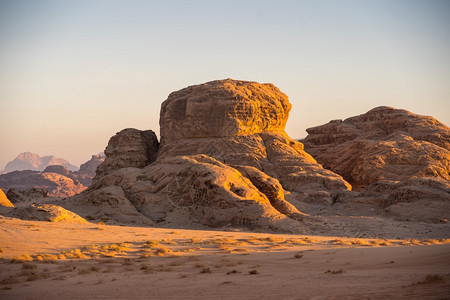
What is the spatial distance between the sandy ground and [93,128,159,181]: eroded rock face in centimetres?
2244

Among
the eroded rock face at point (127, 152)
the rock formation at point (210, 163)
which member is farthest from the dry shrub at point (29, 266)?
the eroded rock face at point (127, 152)

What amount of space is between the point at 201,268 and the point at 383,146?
3750cm

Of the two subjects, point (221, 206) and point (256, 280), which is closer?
point (256, 280)

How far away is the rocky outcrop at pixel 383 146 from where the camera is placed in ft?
139

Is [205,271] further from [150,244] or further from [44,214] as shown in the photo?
[44,214]

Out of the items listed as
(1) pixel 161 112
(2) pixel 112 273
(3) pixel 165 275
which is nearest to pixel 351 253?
(3) pixel 165 275

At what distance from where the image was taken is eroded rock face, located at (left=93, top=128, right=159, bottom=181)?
128ft

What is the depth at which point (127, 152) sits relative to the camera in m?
39.2

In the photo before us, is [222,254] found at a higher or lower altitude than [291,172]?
lower

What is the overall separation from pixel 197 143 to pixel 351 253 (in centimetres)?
2866

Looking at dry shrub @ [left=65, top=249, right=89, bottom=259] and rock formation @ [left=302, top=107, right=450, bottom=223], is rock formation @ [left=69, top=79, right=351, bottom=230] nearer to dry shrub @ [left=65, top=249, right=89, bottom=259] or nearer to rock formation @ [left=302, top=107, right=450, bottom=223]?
rock formation @ [left=302, top=107, right=450, bottom=223]

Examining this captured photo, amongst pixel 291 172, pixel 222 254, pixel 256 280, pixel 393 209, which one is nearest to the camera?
pixel 256 280

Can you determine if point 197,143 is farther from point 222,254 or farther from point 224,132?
point 222,254

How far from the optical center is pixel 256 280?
8992 mm
